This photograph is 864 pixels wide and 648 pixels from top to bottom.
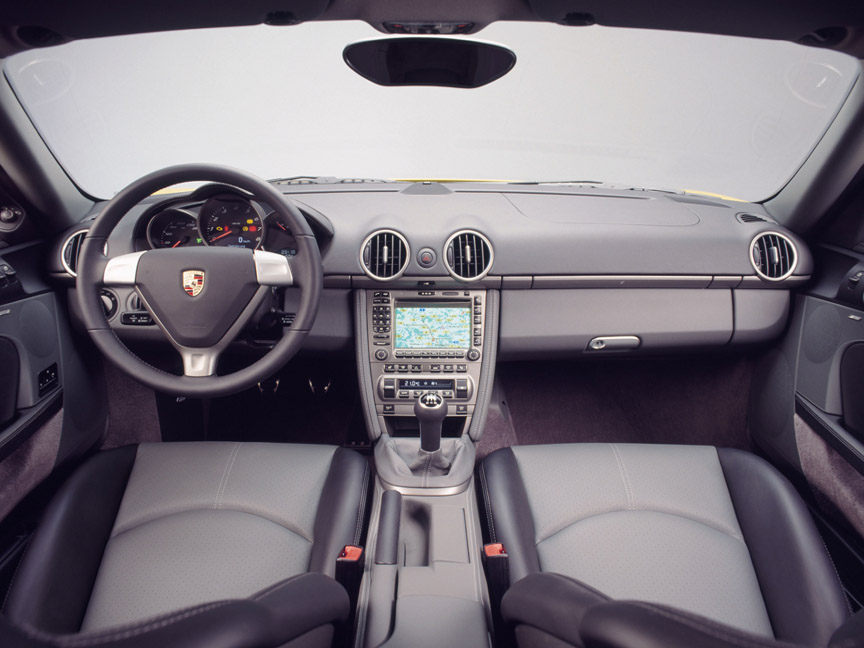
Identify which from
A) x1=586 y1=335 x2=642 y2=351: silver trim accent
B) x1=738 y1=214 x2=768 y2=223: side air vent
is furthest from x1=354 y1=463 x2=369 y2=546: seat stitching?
x1=738 y1=214 x2=768 y2=223: side air vent

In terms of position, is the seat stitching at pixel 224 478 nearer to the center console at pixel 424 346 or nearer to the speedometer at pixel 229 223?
the center console at pixel 424 346

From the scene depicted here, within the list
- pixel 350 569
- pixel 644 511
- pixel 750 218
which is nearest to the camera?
pixel 350 569

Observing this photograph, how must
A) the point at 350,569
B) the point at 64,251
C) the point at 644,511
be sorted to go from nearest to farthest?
the point at 350,569 → the point at 644,511 → the point at 64,251

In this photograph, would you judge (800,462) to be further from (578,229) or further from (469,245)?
(469,245)

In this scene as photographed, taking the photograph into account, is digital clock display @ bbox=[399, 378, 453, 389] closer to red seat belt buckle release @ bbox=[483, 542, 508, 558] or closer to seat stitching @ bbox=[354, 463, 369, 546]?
seat stitching @ bbox=[354, 463, 369, 546]

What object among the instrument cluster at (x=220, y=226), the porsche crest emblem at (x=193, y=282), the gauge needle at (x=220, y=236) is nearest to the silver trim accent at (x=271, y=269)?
the porsche crest emblem at (x=193, y=282)

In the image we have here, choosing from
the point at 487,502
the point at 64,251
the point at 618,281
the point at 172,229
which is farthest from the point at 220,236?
the point at 618,281

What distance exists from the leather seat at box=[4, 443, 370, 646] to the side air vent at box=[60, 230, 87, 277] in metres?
0.71

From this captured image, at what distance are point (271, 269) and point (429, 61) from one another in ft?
2.61

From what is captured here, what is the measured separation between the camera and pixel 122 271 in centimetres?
132

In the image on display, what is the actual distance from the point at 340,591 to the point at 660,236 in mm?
1591

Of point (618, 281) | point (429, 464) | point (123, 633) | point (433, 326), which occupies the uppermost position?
point (123, 633)

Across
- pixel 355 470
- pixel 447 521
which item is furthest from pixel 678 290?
pixel 355 470

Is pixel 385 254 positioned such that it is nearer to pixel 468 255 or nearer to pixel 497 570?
pixel 468 255
